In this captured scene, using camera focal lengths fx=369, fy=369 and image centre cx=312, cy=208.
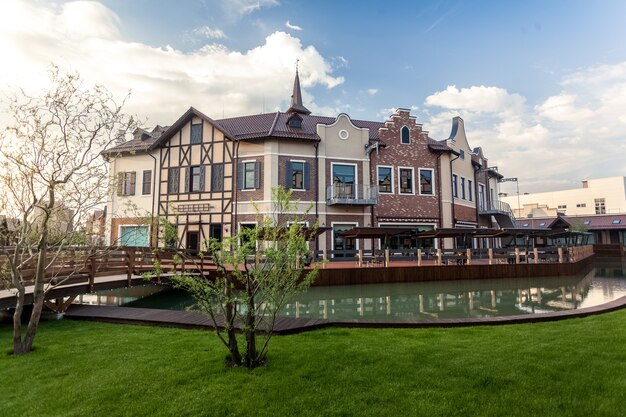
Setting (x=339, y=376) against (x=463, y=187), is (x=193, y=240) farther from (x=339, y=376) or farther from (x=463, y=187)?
(x=339, y=376)

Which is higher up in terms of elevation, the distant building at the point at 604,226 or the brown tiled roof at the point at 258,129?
the brown tiled roof at the point at 258,129

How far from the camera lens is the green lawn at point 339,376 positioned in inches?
143

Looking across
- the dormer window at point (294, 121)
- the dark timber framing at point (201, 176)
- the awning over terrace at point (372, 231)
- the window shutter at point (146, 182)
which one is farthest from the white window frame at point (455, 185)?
the window shutter at point (146, 182)

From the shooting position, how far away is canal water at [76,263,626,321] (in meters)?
10.0

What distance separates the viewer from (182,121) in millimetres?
22078

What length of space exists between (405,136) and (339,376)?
68.1 ft

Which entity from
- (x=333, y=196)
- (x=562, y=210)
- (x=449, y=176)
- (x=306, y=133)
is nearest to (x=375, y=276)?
(x=333, y=196)

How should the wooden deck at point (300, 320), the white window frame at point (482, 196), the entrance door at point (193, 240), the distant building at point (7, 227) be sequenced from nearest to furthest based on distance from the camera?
the distant building at point (7, 227)
the wooden deck at point (300, 320)
the entrance door at point (193, 240)
the white window frame at point (482, 196)

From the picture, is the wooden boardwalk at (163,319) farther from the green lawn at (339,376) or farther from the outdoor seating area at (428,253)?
the outdoor seating area at (428,253)

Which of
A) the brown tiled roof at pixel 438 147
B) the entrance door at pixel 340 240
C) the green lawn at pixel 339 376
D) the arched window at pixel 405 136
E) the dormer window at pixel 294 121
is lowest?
the green lawn at pixel 339 376

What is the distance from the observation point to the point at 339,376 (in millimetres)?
4348

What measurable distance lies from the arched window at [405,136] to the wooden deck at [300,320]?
15.9 metres

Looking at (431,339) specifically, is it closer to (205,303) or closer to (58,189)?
(205,303)

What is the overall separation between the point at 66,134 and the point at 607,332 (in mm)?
9242
